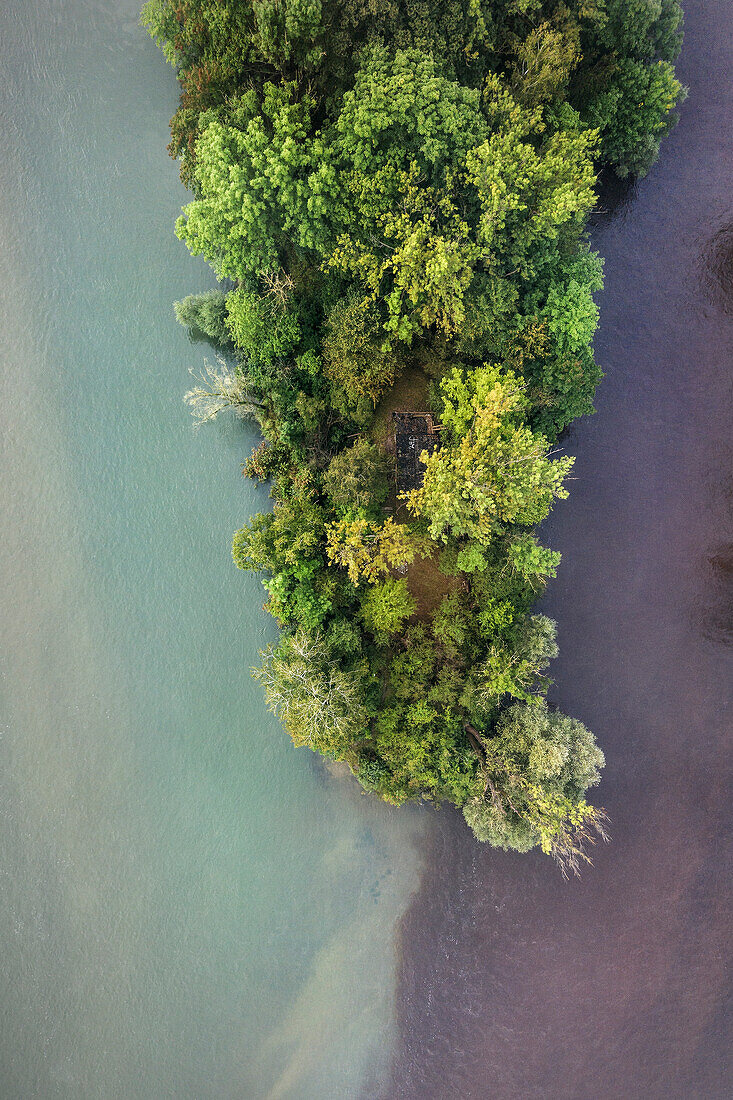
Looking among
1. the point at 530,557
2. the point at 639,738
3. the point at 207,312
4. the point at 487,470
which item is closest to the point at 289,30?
the point at 207,312

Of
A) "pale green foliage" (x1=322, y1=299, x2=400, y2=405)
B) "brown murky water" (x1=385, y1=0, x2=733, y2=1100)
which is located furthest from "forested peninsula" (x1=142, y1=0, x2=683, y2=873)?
"brown murky water" (x1=385, y1=0, x2=733, y2=1100)

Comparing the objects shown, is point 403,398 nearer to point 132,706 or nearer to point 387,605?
point 387,605

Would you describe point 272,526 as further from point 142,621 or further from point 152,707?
point 152,707

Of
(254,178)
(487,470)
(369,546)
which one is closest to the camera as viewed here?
(487,470)

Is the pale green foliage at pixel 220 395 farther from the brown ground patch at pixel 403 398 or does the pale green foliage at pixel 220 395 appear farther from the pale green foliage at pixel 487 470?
the pale green foliage at pixel 487 470

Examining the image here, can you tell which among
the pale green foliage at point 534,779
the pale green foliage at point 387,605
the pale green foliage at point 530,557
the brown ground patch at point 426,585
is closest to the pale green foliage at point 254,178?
the pale green foliage at point 387,605

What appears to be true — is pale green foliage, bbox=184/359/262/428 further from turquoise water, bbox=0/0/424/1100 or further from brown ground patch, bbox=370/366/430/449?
brown ground patch, bbox=370/366/430/449
